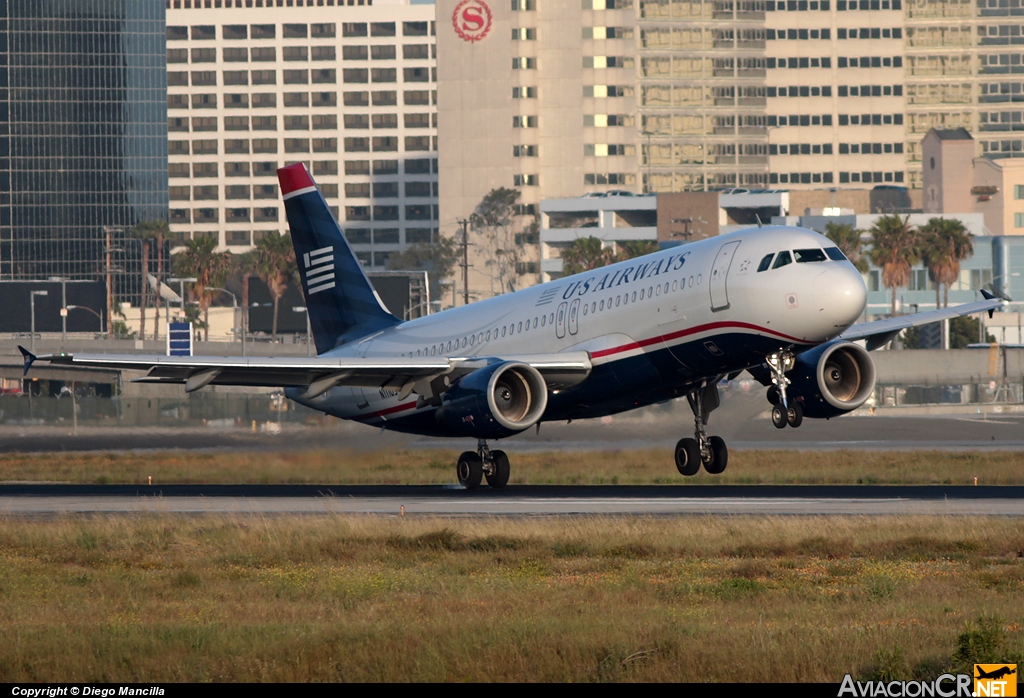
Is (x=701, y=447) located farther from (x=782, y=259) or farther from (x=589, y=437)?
(x=589, y=437)

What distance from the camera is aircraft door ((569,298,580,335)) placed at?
38.4 metres

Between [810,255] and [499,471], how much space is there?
11510mm

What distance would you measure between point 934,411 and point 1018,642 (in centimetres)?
9099

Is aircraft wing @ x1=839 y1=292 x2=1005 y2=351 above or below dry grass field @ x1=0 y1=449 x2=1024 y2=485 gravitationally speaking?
above

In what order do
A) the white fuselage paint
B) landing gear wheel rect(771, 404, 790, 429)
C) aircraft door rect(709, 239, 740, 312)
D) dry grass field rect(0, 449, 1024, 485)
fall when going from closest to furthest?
the white fuselage paint → aircraft door rect(709, 239, 740, 312) → landing gear wheel rect(771, 404, 790, 429) → dry grass field rect(0, 449, 1024, 485)

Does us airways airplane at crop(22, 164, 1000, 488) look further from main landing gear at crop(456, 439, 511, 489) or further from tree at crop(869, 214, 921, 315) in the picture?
tree at crop(869, 214, 921, 315)

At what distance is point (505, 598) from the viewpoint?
792 inches

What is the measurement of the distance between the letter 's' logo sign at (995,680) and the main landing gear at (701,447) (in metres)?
23.5

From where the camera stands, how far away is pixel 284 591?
69.4ft

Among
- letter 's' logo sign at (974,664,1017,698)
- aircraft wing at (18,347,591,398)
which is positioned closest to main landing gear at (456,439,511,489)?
aircraft wing at (18,347,591,398)

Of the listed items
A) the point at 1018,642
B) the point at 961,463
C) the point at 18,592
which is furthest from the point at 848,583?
the point at 961,463

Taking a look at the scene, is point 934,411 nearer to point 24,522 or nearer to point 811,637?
point 24,522

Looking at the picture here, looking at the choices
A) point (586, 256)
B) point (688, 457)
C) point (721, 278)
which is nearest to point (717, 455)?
point (688, 457)

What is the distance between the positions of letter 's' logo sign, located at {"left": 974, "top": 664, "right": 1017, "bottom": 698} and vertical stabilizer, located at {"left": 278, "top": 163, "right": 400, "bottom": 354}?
3389 cm
